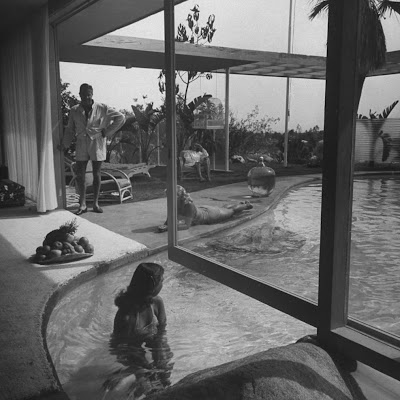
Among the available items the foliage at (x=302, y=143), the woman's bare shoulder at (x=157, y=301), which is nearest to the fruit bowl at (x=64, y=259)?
the woman's bare shoulder at (x=157, y=301)

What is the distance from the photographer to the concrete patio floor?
214 centimetres

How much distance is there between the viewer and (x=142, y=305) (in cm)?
306

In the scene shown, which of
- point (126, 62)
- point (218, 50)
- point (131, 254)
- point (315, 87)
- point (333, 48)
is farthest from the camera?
point (126, 62)

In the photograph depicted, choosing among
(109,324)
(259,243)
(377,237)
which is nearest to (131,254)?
(109,324)

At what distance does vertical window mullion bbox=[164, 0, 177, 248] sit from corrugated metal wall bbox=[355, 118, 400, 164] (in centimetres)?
175

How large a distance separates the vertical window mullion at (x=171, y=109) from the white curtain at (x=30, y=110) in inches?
114

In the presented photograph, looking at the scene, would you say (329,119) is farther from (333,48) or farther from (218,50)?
(218,50)

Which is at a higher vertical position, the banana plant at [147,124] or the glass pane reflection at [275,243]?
the banana plant at [147,124]

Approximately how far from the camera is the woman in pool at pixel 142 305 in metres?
2.93

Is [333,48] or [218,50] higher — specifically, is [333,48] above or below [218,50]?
below

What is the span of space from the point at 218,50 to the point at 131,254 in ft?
6.04

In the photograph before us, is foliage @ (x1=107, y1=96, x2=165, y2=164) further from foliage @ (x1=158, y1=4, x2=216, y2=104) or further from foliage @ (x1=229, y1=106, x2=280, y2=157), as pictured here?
foliage @ (x1=229, y1=106, x2=280, y2=157)

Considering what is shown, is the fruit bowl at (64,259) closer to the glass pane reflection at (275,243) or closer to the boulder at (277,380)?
the glass pane reflection at (275,243)

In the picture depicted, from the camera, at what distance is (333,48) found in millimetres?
2064
